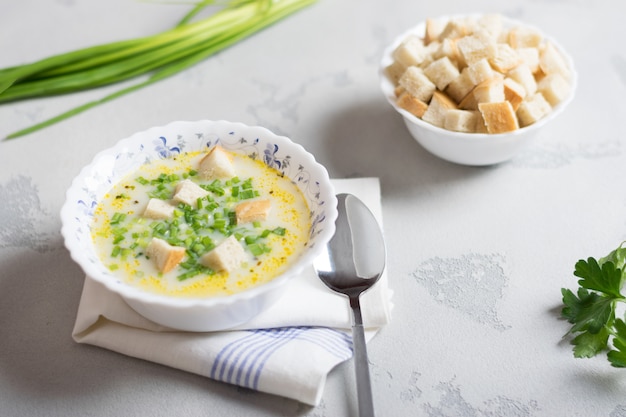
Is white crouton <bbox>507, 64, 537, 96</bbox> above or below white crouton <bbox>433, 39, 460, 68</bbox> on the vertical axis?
below

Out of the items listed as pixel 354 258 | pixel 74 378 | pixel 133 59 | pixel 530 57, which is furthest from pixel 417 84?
pixel 74 378

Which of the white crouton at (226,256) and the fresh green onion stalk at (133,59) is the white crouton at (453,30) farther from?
the white crouton at (226,256)

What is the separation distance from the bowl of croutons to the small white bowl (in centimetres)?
49

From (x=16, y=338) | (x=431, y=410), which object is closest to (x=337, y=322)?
(x=431, y=410)

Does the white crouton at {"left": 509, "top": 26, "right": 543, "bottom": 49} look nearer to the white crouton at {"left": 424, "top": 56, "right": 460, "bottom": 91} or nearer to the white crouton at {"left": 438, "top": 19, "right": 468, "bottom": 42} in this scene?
the white crouton at {"left": 438, "top": 19, "right": 468, "bottom": 42}

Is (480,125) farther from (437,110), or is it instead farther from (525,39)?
(525,39)

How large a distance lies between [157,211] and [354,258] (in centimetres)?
55

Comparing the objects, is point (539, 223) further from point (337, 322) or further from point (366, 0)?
point (366, 0)

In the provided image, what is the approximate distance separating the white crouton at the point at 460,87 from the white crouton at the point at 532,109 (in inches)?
6.9

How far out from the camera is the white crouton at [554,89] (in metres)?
2.27

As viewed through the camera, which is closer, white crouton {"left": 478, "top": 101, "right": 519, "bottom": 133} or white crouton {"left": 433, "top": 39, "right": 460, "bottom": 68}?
white crouton {"left": 478, "top": 101, "right": 519, "bottom": 133}

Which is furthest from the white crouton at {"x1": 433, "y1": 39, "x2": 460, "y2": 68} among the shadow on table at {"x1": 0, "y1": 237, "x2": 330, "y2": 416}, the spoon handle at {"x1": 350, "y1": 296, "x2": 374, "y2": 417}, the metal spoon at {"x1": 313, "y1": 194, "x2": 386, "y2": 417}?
the shadow on table at {"x1": 0, "y1": 237, "x2": 330, "y2": 416}

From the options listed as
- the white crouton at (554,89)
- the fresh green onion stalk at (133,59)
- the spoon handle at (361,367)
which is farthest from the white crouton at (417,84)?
the fresh green onion stalk at (133,59)

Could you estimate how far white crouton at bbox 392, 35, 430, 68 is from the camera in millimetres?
2377
